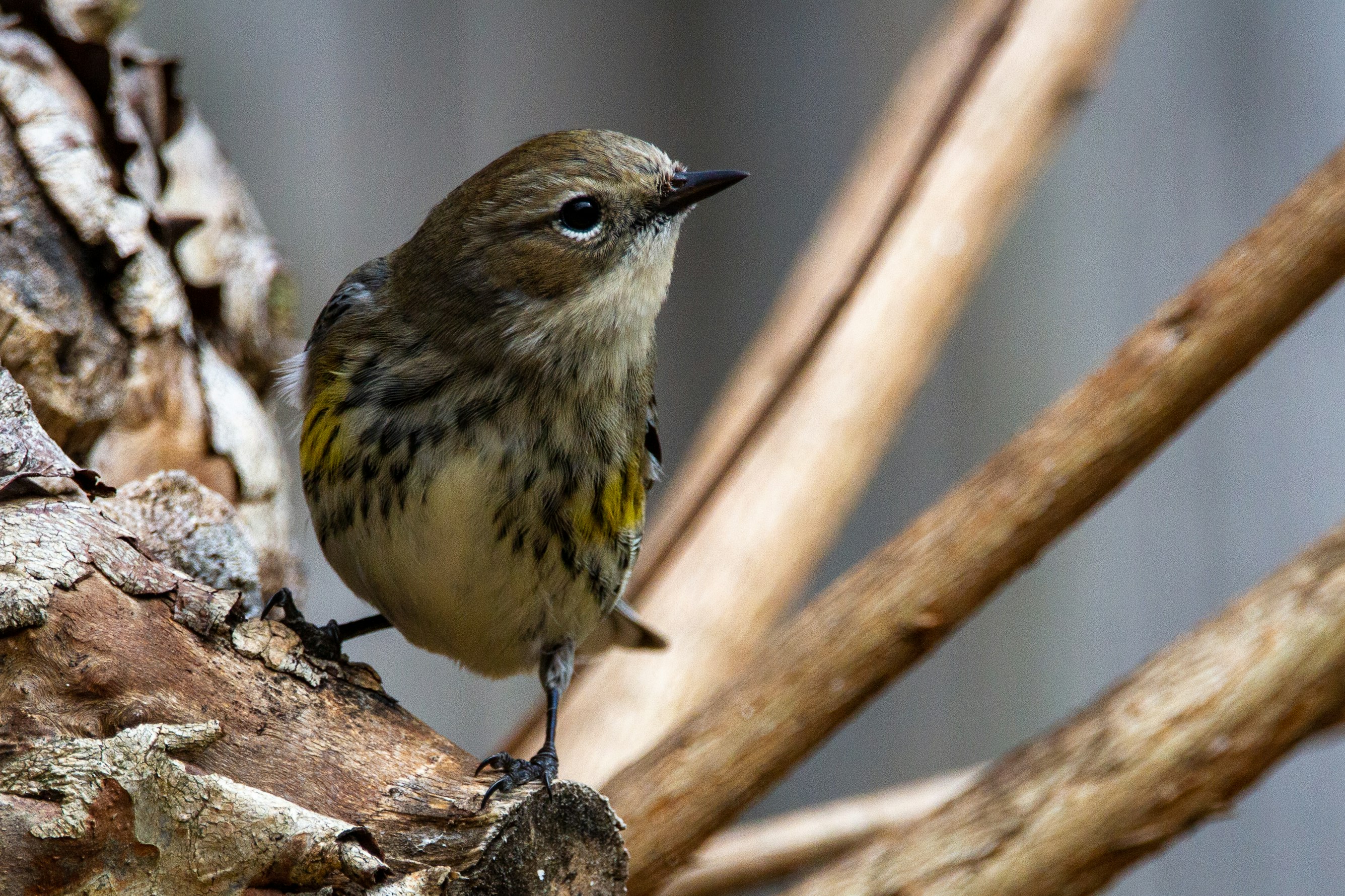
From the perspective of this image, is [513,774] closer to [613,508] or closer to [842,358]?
[613,508]

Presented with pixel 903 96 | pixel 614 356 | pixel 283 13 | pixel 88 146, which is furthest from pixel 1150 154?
pixel 88 146

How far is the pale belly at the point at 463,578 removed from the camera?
83.4 inches

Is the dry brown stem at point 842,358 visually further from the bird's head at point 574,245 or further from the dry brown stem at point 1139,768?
the dry brown stem at point 1139,768

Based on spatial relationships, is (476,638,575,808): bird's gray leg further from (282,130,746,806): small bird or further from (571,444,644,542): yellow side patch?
(571,444,644,542): yellow side patch

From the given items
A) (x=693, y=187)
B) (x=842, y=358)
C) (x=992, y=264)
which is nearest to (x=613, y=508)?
(x=693, y=187)

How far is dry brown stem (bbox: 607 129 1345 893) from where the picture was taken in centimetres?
199

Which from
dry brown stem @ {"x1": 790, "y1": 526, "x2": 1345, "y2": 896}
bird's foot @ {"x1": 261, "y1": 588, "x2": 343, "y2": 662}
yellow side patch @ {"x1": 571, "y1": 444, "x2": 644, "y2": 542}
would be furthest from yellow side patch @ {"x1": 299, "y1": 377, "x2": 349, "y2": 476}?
dry brown stem @ {"x1": 790, "y1": 526, "x2": 1345, "y2": 896}

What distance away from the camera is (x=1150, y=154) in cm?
502

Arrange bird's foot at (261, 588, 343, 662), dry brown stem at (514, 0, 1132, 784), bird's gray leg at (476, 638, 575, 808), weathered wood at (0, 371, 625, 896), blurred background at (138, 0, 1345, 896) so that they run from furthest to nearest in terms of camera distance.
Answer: blurred background at (138, 0, 1345, 896)
dry brown stem at (514, 0, 1132, 784)
bird's foot at (261, 588, 343, 662)
bird's gray leg at (476, 638, 575, 808)
weathered wood at (0, 371, 625, 896)

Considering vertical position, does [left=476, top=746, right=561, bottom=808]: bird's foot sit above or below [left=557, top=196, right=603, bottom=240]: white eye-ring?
below

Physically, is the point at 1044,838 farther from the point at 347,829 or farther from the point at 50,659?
the point at 50,659

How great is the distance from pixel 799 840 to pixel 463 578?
0.96 m

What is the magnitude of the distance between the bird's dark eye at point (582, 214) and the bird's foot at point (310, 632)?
732mm

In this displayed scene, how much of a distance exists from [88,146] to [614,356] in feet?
3.35
